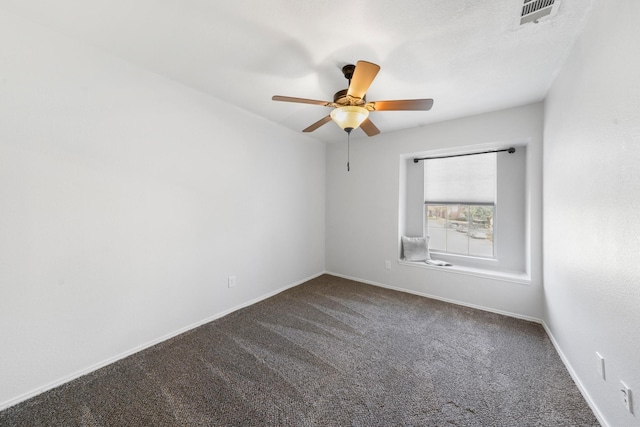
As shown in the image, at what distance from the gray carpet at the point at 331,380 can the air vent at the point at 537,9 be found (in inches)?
98.2

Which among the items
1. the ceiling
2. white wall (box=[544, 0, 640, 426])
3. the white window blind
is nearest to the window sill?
white wall (box=[544, 0, 640, 426])

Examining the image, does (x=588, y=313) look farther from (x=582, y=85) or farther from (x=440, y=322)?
(x=582, y=85)

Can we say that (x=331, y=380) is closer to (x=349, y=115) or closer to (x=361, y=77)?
(x=349, y=115)

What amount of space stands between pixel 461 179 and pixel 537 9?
2.33 meters

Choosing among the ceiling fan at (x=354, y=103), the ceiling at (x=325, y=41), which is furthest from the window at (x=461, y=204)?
the ceiling fan at (x=354, y=103)

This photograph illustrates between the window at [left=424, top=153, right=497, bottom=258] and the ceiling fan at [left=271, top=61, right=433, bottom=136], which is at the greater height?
the ceiling fan at [left=271, top=61, right=433, bottom=136]

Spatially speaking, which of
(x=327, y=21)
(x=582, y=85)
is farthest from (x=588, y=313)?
(x=327, y=21)

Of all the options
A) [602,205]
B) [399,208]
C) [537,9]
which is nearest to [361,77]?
[537,9]

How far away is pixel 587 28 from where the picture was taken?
1585mm

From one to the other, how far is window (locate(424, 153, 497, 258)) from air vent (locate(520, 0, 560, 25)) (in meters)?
2.06

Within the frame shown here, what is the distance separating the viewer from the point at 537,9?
1471mm

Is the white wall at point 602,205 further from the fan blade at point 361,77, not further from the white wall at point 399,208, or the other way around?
the fan blade at point 361,77

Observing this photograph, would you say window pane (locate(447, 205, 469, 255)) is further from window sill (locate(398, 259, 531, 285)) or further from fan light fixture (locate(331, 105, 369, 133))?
fan light fixture (locate(331, 105, 369, 133))

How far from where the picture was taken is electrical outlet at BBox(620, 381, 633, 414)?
1163mm
